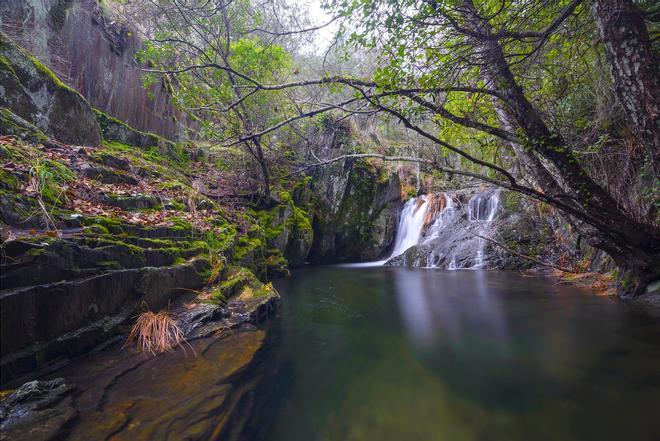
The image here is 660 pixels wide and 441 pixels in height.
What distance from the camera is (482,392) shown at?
299 centimetres

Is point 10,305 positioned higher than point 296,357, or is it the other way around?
point 10,305

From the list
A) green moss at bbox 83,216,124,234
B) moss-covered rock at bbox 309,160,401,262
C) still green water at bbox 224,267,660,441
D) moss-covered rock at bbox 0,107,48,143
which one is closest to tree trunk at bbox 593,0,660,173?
still green water at bbox 224,267,660,441

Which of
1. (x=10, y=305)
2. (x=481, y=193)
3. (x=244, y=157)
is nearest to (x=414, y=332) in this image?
(x=10, y=305)

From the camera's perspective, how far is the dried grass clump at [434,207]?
14.8m

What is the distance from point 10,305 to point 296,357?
111 inches

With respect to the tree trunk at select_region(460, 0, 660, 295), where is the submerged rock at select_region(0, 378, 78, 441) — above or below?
below

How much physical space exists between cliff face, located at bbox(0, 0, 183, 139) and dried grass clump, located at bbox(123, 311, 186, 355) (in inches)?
236

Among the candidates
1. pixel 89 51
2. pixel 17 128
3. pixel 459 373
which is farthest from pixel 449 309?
pixel 89 51

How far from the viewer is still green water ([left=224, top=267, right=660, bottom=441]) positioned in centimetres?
248

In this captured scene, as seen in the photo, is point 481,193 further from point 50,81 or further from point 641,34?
point 50,81

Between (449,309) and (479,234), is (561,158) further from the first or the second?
(479,234)

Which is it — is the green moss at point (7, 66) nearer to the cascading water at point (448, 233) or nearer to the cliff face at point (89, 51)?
the cliff face at point (89, 51)

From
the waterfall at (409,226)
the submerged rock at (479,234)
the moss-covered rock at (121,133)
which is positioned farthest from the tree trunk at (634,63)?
the waterfall at (409,226)

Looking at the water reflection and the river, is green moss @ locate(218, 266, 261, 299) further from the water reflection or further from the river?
the water reflection
